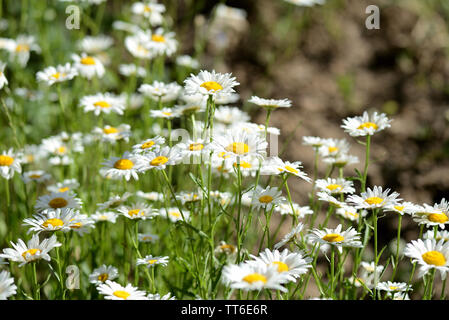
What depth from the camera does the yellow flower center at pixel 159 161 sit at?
4.06 feet

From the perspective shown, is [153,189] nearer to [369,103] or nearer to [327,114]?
[327,114]

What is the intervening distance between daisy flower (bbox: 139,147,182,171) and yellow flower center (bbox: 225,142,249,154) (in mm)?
138

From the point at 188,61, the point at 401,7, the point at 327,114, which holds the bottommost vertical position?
the point at 327,114

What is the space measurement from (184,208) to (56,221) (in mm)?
643

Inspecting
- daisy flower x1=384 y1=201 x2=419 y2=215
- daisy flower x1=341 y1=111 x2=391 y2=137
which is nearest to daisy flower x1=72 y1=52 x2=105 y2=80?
daisy flower x1=341 y1=111 x2=391 y2=137

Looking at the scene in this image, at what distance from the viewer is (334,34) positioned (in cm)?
346

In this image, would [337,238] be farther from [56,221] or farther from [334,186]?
[56,221]

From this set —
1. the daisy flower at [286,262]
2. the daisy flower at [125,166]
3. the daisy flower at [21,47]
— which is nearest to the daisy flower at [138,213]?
the daisy flower at [125,166]

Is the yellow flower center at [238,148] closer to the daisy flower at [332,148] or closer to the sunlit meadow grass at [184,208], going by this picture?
the sunlit meadow grass at [184,208]

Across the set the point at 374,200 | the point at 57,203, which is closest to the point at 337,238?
the point at 374,200

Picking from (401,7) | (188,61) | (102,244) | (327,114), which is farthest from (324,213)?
(401,7)

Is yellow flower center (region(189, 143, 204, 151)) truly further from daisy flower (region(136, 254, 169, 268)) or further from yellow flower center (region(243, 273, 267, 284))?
yellow flower center (region(243, 273, 267, 284))

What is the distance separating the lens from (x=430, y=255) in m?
1.10
